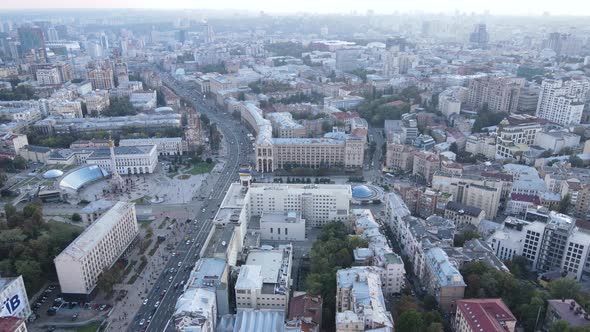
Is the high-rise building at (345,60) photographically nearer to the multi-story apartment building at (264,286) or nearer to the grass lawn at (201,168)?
the grass lawn at (201,168)

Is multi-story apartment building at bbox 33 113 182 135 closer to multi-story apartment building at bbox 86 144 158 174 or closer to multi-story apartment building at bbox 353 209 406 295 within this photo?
multi-story apartment building at bbox 86 144 158 174

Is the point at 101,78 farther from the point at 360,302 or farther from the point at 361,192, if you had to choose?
the point at 360,302

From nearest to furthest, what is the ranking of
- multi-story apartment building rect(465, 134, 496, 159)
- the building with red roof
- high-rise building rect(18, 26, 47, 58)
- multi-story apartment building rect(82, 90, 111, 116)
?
the building with red roof
multi-story apartment building rect(465, 134, 496, 159)
multi-story apartment building rect(82, 90, 111, 116)
high-rise building rect(18, 26, 47, 58)

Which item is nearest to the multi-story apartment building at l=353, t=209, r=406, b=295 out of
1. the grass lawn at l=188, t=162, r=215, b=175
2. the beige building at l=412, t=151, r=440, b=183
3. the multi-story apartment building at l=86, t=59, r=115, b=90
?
the beige building at l=412, t=151, r=440, b=183

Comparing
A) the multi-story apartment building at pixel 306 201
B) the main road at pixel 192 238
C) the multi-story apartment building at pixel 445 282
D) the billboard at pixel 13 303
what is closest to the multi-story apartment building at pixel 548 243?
the multi-story apartment building at pixel 445 282

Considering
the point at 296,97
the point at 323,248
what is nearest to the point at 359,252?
the point at 323,248

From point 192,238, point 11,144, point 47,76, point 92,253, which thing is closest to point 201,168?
point 192,238

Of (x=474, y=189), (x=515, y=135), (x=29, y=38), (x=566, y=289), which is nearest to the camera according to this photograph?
(x=566, y=289)
